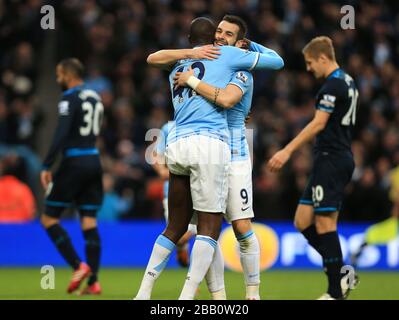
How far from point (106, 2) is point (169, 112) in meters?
2.87

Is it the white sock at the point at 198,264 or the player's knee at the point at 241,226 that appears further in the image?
the player's knee at the point at 241,226

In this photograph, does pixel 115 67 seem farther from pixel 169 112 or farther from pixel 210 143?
pixel 210 143

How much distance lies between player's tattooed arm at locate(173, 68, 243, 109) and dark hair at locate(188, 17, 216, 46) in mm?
285

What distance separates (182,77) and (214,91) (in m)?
0.29

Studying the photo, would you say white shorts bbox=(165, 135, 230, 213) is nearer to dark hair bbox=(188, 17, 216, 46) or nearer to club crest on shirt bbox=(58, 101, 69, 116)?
dark hair bbox=(188, 17, 216, 46)

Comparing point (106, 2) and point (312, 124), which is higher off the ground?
point (106, 2)

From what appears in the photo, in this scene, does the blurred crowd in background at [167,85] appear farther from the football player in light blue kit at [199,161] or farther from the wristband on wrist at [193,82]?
the wristband on wrist at [193,82]

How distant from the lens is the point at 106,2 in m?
17.8

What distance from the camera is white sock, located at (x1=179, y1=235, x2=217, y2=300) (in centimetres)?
691

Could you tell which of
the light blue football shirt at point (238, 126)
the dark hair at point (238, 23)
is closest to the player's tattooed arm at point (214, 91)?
the light blue football shirt at point (238, 126)

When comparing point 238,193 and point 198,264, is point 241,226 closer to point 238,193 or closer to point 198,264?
point 238,193

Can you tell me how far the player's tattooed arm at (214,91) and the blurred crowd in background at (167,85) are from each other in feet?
24.5

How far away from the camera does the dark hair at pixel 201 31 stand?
724 centimetres
